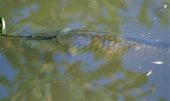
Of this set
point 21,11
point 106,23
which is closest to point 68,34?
point 106,23

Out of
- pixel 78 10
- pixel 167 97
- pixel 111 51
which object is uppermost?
pixel 78 10

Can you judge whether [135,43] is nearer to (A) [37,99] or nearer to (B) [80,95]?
(B) [80,95]

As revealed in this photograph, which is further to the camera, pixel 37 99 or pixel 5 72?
pixel 5 72

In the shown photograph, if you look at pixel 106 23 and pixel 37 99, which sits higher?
pixel 106 23

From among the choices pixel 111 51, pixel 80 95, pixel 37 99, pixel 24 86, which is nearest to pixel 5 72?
pixel 24 86

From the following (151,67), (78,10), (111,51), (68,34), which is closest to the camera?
(151,67)

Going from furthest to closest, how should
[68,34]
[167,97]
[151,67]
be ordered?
[68,34], [151,67], [167,97]
